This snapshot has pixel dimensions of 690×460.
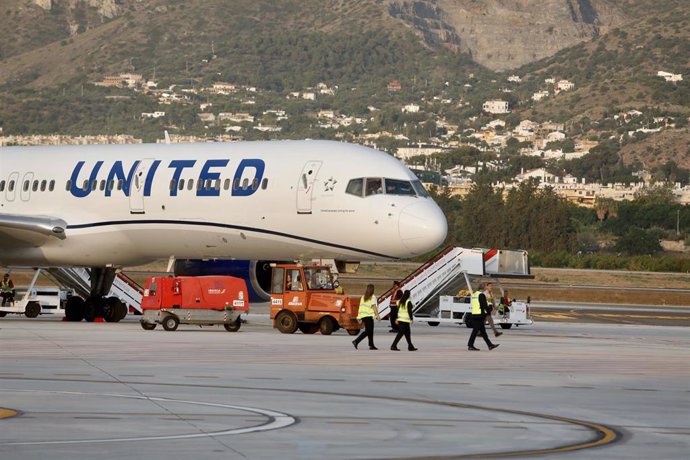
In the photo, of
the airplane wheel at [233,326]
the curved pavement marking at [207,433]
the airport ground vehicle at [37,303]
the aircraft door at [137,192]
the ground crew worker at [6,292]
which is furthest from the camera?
the ground crew worker at [6,292]

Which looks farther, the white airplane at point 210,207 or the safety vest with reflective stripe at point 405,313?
the white airplane at point 210,207

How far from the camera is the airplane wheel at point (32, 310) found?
5394 centimetres

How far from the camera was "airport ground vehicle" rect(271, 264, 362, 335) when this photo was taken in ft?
141

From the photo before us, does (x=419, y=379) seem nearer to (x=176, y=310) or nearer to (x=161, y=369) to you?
(x=161, y=369)

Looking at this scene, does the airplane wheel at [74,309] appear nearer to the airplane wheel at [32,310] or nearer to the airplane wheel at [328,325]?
the airplane wheel at [32,310]

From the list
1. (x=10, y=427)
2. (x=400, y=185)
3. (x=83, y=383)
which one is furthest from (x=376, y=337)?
(x=10, y=427)

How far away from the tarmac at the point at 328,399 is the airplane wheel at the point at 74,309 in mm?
8650

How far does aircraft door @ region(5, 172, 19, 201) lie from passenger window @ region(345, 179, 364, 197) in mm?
12262

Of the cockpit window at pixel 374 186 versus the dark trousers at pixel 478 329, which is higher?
the cockpit window at pixel 374 186

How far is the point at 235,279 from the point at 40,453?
25832 millimetres

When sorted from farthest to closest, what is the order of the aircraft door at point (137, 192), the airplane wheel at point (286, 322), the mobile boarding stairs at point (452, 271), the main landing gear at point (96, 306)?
the mobile boarding stairs at point (452, 271), the main landing gear at point (96, 306), the aircraft door at point (137, 192), the airplane wheel at point (286, 322)

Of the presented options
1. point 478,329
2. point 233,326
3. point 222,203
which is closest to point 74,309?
point 233,326

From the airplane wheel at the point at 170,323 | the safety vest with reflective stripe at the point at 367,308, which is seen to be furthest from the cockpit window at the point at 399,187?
the airplane wheel at the point at 170,323

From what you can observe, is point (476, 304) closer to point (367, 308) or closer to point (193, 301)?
point (367, 308)
